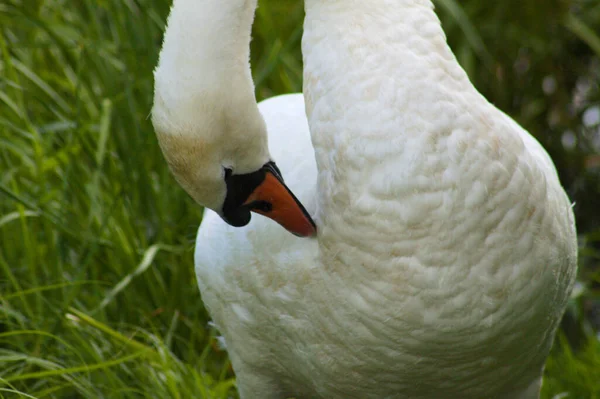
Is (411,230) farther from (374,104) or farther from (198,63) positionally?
(198,63)

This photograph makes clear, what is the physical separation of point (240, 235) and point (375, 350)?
45 centimetres

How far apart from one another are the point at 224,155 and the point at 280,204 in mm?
171

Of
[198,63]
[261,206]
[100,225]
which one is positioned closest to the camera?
[198,63]

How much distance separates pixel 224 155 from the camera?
189 centimetres

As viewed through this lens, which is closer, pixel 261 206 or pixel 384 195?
pixel 384 195

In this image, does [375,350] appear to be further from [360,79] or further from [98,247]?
[98,247]

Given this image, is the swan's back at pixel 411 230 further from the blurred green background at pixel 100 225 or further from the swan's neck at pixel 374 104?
the blurred green background at pixel 100 225

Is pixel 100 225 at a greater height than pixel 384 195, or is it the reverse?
pixel 384 195

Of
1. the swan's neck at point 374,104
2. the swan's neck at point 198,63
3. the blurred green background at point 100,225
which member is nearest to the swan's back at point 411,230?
the swan's neck at point 374,104

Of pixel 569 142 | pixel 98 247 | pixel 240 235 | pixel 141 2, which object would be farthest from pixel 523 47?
pixel 240 235

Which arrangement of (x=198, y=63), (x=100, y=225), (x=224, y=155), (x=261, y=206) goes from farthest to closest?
1. (x=100, y=225)
2. (x=261, y=206)
3. (x=224, y=155)
4. (x=198, y=63)

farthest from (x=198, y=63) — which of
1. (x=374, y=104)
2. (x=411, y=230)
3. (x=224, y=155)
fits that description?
(x=411, y=230)

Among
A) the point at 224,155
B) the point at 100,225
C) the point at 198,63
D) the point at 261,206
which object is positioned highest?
the point at 198,63

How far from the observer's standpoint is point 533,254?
6.31ft
